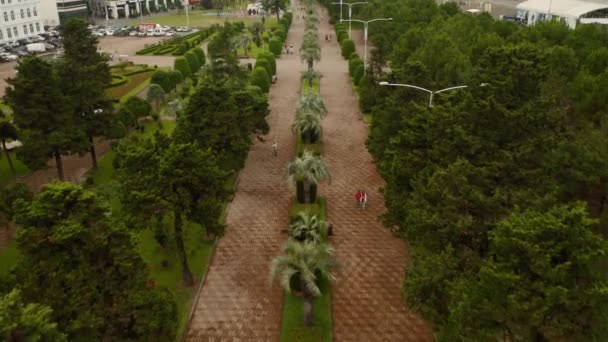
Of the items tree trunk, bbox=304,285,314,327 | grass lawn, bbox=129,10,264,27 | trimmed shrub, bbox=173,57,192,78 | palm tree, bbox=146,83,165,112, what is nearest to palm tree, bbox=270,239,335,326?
tree trunk, bbox=304,285,314,327

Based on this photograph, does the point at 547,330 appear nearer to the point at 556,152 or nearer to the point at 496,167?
the point at 496,167

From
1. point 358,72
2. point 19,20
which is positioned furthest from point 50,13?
point 358,72

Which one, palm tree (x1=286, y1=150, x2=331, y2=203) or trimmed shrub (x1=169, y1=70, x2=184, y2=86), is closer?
palm tree (x1=286, y1=150, x2=331, y2=203)

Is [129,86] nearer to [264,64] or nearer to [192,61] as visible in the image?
[192,61]

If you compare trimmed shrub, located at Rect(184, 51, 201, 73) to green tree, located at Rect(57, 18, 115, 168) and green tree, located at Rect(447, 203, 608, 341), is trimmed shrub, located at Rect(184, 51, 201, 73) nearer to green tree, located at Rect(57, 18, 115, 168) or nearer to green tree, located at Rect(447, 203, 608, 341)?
green tree, located at Rect(57, 18, 115, 168)

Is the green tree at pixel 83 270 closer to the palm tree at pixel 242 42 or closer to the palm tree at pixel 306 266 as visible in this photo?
the palm tree at pixel 306 266

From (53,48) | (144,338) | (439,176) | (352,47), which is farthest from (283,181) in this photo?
(53,48)
